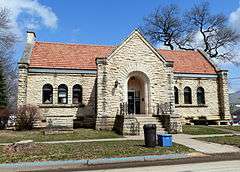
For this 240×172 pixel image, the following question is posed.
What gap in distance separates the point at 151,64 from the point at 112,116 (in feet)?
18.8

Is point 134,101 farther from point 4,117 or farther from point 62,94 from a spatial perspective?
point 4,117

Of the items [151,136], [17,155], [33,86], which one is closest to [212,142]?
[151,136]

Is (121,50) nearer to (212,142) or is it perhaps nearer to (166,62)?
(166,62)

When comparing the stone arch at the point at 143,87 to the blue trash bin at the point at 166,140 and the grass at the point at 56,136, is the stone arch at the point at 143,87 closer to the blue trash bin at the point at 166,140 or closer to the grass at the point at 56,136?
the grass at the point at 56,136

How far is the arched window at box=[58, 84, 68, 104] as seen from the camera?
28250 mm

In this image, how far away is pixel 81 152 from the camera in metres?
14.0

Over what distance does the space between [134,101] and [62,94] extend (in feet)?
22.3

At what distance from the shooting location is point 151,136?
51.1ft

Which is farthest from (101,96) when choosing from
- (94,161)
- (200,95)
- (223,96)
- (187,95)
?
(223,96)

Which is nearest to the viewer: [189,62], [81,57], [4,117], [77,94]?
[4,117]

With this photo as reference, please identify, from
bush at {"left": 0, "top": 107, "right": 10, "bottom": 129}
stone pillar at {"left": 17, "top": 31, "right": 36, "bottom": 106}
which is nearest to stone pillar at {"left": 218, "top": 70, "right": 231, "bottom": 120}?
stone pillar at {"left": 17, "top": 31, "right": 36, "bottom": 106}

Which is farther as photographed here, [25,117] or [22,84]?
[22,84]

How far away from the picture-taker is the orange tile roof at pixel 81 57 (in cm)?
2888

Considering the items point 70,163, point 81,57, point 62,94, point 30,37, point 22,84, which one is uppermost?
point 30,37
